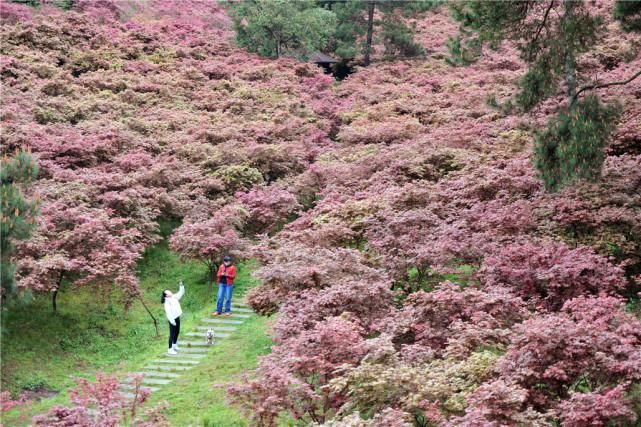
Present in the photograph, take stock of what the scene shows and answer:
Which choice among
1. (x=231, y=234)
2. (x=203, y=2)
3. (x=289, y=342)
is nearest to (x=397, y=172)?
(x=231, y=234)

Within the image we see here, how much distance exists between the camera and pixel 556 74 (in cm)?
1159

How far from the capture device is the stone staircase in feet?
33.3

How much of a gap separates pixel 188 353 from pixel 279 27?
79.1ft

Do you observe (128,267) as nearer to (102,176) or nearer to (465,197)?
(102,176)

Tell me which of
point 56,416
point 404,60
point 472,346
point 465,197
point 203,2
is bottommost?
point 56,416

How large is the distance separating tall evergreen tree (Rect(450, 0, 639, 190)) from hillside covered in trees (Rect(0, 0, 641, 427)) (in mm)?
52

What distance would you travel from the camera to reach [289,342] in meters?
8.11

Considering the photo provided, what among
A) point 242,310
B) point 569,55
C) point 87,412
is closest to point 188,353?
point 242,310

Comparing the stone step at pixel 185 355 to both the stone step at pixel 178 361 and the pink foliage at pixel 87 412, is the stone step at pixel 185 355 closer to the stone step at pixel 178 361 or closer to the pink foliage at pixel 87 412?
the stone step at pixel 178 361

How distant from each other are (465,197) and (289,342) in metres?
6.48

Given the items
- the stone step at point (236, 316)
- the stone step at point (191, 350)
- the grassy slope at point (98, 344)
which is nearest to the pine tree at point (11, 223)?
the grassy slope at point (98, 344)

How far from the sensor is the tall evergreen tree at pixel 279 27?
104ft

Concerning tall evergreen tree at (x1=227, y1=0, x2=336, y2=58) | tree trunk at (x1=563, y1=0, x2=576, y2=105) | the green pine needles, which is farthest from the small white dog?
tall evergreen tree at (x1=227, y1=0, x2=336, y2=58)

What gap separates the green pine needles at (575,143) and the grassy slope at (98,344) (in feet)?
19.3
